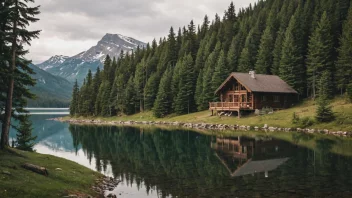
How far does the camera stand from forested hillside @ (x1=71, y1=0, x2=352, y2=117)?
80.2m

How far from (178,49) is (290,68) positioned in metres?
62.7

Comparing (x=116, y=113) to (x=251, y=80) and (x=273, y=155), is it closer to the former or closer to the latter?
(x=251, y=80)

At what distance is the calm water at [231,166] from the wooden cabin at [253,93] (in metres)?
26.1

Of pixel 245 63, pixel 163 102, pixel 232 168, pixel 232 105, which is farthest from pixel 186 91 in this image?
pixel 232 168

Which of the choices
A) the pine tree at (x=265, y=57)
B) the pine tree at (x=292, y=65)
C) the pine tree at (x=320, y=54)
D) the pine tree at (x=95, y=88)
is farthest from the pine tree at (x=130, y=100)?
the pine tree at (x=320, y=54)

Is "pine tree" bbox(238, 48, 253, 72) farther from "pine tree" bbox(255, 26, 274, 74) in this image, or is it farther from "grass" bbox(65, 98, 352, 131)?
"grass" bbox(65, 98, 352, 131)

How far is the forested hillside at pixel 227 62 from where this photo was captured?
3157 inches

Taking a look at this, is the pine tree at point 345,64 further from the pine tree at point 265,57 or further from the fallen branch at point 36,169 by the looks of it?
the fallen branch at point 36,169

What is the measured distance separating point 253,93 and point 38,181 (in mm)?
62320

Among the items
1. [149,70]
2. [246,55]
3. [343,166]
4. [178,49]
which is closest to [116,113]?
[149,70]

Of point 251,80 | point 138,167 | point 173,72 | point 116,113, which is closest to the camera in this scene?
point 138,167

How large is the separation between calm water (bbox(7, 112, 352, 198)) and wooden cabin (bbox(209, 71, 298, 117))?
2611cm

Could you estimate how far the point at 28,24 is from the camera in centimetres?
2655

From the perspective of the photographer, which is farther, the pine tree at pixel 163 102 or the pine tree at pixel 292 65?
the pine tree at pixel 163 102
